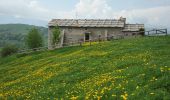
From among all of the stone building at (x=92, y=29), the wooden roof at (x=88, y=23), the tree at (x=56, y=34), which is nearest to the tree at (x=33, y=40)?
the wooden roof at (x=88, y=23)

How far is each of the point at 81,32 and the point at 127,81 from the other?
62.1 meters

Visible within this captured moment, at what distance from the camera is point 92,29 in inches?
3059

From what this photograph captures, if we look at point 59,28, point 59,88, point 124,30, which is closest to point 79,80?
point 59,88

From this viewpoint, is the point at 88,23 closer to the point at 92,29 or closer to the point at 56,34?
the point at 92,29

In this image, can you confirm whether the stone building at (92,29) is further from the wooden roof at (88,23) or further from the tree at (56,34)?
the tree at (56,34)

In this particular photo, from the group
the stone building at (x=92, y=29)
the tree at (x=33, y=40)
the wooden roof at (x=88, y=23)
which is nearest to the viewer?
the stone building at (x=92, y=29)

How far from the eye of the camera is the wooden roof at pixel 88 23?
77.7 m

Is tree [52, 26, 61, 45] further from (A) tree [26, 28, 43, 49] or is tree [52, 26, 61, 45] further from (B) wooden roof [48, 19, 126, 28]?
(A) tree [26, 28, 43, 49]

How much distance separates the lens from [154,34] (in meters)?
58.8

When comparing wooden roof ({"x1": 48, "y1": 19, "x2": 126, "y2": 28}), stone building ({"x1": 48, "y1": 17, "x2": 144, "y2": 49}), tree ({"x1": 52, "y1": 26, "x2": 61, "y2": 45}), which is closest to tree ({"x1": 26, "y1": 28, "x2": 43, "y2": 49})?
wooden roof ({"x1": 48, "y1": 19, "x2": 126, "y2": 28})

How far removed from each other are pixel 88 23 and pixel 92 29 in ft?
9.70

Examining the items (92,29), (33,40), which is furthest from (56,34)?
(33,40)

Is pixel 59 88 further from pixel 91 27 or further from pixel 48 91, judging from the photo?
pixel 91 27

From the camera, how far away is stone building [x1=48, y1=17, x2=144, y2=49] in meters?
75.8
